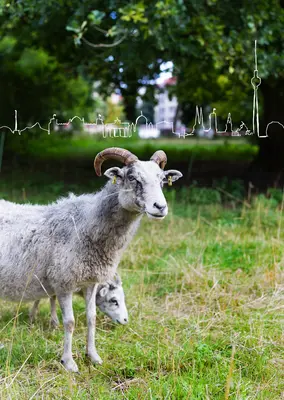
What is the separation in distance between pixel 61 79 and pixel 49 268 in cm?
1262

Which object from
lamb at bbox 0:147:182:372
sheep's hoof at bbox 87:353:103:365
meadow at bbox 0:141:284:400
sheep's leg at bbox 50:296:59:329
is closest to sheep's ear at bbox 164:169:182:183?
lamb at bbox 0:147:182:372

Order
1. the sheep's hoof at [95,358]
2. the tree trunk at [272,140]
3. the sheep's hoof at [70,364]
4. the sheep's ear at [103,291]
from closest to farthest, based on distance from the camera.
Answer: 1. the sheep's hoof at [70,364]
2. the sheep's hoof at [95,358]
3. the sheep's ear at [103,291]
4. the tree trunk at [272,140]

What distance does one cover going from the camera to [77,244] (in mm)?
4484

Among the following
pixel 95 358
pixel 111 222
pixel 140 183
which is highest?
pixel 140 183

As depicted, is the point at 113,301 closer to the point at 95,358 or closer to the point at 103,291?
the point at 103,291

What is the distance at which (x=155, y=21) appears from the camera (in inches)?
296

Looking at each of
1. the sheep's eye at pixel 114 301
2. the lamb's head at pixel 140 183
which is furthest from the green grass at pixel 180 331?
the lamb's head at pixel 140 183

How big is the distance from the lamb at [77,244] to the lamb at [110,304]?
490 mm

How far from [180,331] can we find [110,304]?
0.73 m

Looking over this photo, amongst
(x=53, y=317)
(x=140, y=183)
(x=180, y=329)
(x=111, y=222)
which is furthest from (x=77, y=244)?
(x=180, y=329)

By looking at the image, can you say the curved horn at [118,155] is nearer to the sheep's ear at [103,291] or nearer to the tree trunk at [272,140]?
the sheep's ear at [103,291]

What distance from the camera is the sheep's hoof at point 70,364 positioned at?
4375 millimetres

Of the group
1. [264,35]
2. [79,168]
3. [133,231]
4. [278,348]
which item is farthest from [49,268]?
[79,168]

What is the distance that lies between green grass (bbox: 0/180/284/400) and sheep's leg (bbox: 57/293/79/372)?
7cm
